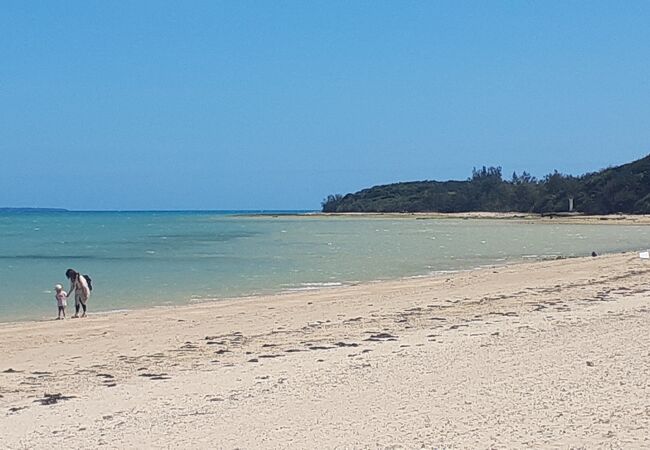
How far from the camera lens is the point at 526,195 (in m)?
142

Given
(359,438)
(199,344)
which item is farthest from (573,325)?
(359,438)

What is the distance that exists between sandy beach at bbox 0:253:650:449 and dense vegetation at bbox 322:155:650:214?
102 metres

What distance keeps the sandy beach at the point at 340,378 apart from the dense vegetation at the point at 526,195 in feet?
335

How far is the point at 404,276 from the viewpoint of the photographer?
2583cm

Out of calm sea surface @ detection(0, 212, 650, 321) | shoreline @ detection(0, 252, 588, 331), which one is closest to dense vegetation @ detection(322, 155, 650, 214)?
calm sea surface @ detection(0, 212, 650, 321)

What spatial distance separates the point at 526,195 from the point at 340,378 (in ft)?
455

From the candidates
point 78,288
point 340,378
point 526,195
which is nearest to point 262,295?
point 78,288

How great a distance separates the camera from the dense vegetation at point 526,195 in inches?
4547

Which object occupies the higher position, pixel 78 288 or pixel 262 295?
pixel 78 288

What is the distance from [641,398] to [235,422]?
3.41 metres

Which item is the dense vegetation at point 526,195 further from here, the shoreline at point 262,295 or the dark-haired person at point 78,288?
the dark-haired person at point 78,288

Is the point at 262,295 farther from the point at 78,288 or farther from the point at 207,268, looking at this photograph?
the point at 207,268

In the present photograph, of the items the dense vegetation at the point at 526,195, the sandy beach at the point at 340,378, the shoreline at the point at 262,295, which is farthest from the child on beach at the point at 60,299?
the dense vegetation at the point at 526,195

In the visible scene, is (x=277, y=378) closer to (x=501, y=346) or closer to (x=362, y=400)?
(x=362, y=400)
